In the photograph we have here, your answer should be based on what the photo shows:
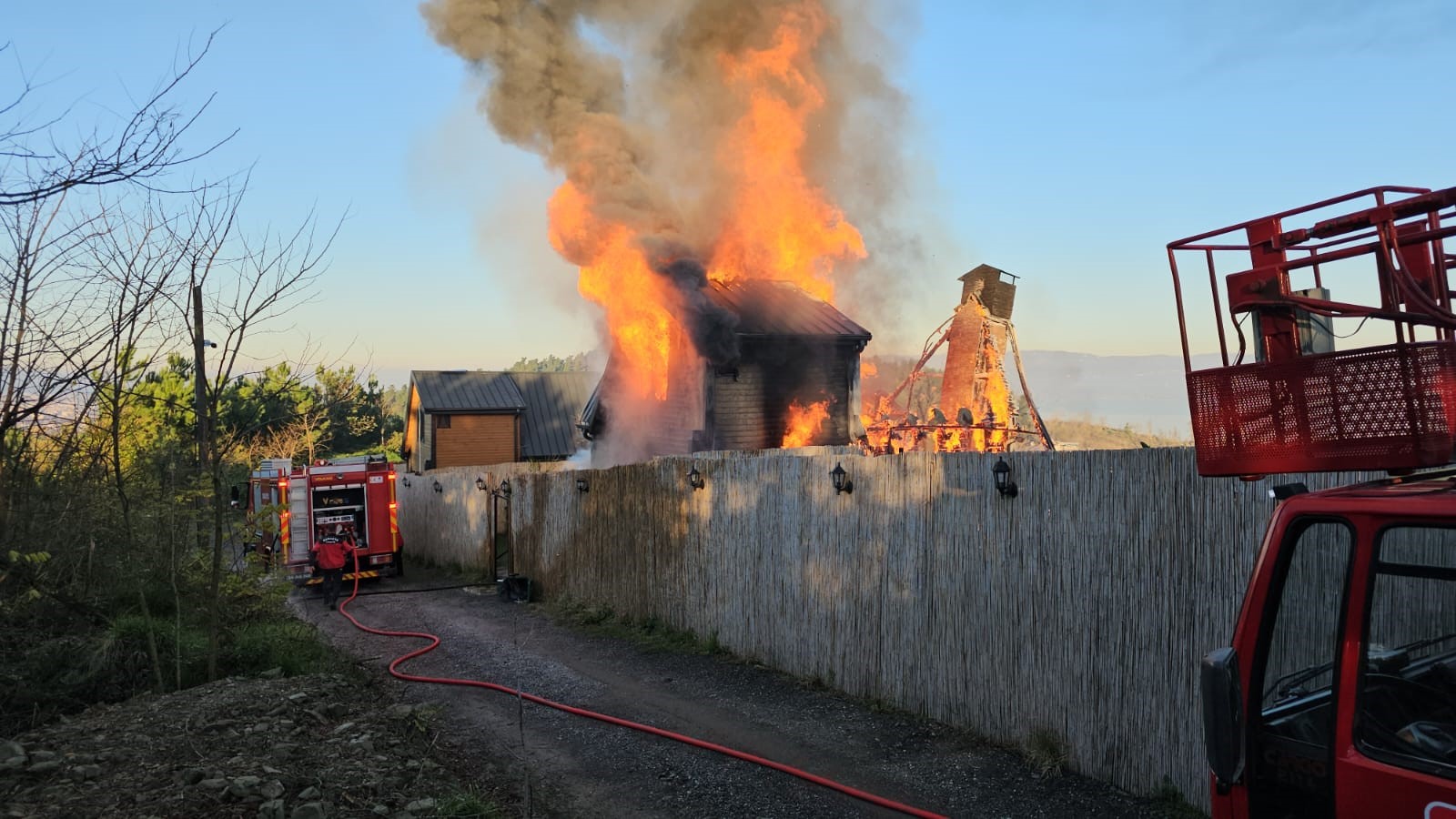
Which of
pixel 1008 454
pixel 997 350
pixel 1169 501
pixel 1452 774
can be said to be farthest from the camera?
pixel 997 350

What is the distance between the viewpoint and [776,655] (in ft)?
30.6

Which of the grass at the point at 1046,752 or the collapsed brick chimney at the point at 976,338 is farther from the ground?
the collapsed brick chimney at the point at 976,338

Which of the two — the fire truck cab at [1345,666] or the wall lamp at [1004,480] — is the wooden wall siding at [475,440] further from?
the fire truck cab at [1345,666]

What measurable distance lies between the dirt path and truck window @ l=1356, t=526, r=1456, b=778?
11.2 ft

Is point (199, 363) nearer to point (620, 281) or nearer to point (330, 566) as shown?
point (330, 566)

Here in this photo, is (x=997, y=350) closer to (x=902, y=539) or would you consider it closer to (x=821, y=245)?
(x=821, y=245)

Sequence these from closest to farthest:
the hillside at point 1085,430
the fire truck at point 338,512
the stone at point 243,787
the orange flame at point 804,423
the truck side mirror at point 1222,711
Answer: the truck side mirror at point 1222,711 → the stone at point 243,787 → the fire truck at point 338,512 → the orange flame at point 804,423 → the hillside at point 1085,430

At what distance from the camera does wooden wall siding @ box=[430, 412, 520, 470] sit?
35.2 meters

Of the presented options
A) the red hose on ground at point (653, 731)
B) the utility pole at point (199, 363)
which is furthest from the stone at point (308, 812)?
the utility pole at point (199, 363)

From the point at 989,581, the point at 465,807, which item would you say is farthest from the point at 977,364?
the point at 465,807

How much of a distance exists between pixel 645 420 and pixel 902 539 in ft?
51.1

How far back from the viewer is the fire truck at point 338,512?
59.8 feet

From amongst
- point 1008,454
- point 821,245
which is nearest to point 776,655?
point 1008,454

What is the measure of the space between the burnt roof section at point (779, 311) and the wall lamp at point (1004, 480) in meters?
13.1
